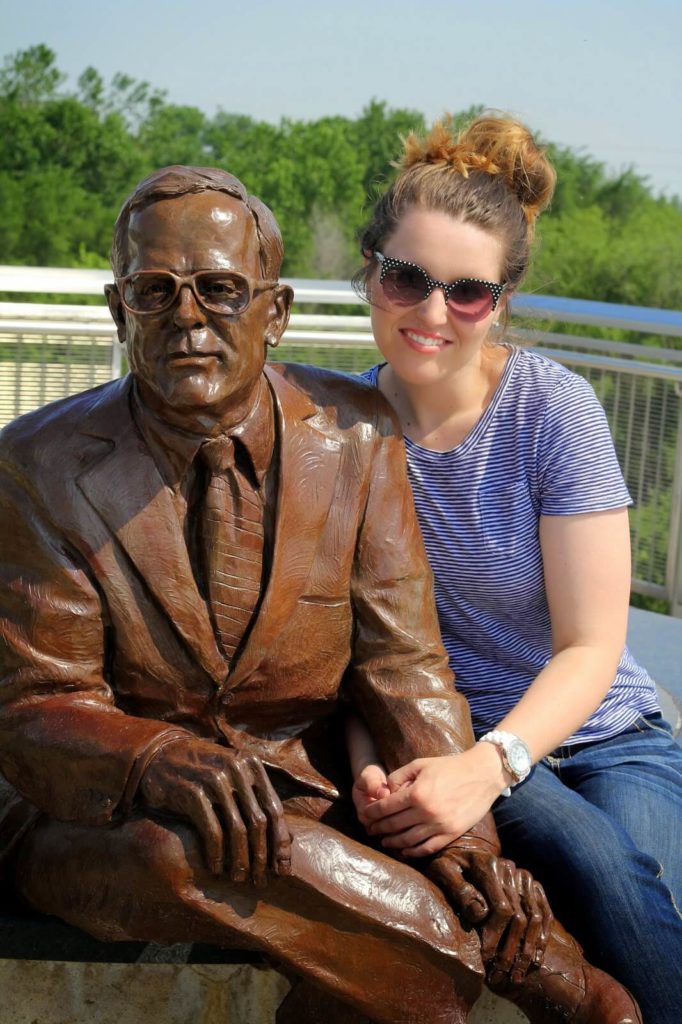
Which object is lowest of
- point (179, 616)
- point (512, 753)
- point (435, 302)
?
point (512, 753)

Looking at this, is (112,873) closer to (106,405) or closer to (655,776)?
(106,405)

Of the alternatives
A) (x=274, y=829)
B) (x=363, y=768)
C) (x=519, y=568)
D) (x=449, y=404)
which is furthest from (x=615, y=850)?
(x=449, y=404)

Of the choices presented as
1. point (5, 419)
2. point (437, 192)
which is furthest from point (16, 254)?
point (437, 192)

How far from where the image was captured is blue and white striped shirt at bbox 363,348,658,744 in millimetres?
3174

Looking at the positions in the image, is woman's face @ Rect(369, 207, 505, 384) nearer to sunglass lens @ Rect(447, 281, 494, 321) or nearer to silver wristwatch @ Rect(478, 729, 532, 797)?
sunglass lens @ Rect(447, 281, 494, 321)

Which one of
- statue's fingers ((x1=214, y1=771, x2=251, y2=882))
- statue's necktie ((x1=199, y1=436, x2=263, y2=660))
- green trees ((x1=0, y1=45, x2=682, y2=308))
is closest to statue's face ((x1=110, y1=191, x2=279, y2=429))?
statue's necktie ((x1=199, y1=436, x2=263, y2=660))

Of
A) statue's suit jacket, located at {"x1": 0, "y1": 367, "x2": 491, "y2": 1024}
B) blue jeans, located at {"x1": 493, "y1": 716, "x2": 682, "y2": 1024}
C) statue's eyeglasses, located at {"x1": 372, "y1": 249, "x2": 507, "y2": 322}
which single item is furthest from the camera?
statue's eyeglasses, located at {"x1": 372, "y1": 249, "x2": 507, "y2": 322}

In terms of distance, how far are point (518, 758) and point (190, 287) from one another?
104 centimetres

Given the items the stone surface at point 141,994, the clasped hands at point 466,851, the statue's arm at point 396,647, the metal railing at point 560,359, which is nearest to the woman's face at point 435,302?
the statue's arm at point 396,647

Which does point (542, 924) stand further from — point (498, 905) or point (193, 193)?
point (193, 193)

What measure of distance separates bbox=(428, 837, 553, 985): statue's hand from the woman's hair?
3.96ft

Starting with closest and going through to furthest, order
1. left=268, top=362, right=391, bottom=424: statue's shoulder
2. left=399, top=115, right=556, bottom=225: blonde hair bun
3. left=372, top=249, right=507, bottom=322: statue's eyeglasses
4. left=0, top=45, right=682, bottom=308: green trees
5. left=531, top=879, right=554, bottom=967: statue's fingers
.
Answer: left=531, top=879, right=554, bottom=967: statue's fingers, left=268, top=362, right=391, bottom=424: statue's shoulder, left=372, top=249, right=507, bottom=322: statue's eyeglasses, left=399, top=115, right=556, bottom=225: blonde hair bun, left=0, top=45, right=682, bottom=308: green trees

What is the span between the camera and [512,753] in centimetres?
287

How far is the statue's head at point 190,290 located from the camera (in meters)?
2.64
